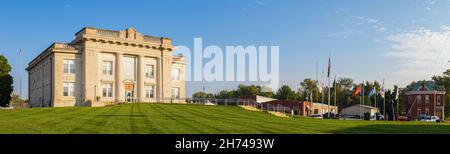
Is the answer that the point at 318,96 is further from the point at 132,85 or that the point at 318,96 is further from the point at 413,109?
the point at 132,85

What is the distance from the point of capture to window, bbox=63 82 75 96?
2539 inches

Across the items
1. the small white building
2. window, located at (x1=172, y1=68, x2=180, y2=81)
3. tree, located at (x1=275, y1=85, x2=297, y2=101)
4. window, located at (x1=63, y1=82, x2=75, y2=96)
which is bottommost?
the small white building

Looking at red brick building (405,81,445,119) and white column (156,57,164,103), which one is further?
red brick building (405,81,445,119)

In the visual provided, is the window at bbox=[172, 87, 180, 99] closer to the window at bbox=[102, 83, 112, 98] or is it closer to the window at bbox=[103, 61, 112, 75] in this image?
the window at bbox=[102, 83, 112, 98]

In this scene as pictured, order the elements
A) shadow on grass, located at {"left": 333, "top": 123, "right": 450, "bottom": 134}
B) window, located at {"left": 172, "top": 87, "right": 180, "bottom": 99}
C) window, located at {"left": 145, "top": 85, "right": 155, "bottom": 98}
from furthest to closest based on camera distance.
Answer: window, located at {"left": 172, "top": 87, "right": 180, "bottom": 99} → window, located at {"left": 145, "top": 85, "right": 155, "bottom": 98} → shadow on grass, located at {"left": 333, "top": 123, "right": 450, "bottom": 134}

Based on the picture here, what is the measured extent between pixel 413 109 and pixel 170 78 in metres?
58.3

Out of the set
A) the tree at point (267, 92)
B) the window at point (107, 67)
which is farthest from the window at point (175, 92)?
the tree at point (267, 92)

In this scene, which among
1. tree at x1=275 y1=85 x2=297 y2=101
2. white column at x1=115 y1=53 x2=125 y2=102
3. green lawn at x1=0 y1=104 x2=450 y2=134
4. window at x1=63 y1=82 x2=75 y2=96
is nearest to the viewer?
green lawn at x1=0 y1=104 x2=450 y2=134

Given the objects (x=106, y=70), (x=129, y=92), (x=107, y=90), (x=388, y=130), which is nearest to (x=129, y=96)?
(x=129, y=92)

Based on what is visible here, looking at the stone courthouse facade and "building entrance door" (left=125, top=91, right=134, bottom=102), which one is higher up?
the stone courthouse facade

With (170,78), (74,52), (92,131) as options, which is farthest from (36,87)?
(92,131)

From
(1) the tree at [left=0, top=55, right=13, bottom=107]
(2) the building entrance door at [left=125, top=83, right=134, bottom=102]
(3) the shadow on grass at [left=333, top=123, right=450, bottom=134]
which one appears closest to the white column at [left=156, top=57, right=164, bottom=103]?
(2) the building entrance door at [left=125, top=83, right=134, bottom=102]

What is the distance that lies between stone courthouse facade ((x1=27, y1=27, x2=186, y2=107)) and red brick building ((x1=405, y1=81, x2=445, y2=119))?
182ft

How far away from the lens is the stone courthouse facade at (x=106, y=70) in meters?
64.2
